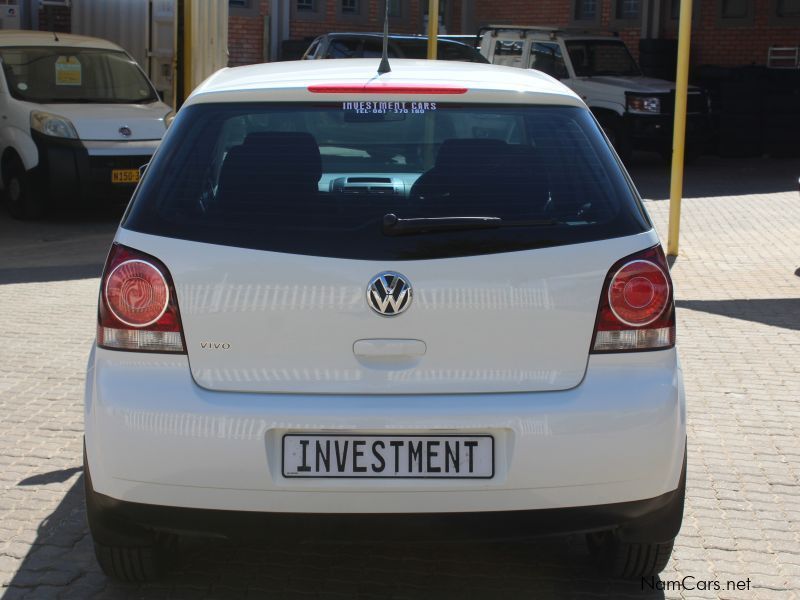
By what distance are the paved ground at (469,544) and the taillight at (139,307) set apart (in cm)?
73

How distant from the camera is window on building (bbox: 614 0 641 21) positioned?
28.2 m

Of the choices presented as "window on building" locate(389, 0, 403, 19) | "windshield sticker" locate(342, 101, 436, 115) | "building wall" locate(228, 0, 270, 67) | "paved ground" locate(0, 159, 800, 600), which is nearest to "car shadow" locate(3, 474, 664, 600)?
"paved ground" locate(0, 159, 800, 600)

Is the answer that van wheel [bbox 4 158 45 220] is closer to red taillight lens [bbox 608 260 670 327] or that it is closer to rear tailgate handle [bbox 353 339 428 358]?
rear tailgate handle [bbox 353 339 428 358]

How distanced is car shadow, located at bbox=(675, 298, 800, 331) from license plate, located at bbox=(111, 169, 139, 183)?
6.59m

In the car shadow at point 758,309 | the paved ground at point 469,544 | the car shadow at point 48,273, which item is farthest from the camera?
the car shadow at point 48,273

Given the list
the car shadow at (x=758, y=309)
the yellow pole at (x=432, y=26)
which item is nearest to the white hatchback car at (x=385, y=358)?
the car shadow at (x=758, y=309)

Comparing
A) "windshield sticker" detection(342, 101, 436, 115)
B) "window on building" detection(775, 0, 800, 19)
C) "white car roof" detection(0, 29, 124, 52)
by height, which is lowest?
"white car roof" detection(0, 29, 124, 52)

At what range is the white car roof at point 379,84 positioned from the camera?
388cm

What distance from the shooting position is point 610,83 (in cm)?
2078

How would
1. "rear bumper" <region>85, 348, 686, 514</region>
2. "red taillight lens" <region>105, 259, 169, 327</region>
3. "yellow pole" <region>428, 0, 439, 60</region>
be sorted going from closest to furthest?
"rear bumper" <region>85, 348, 686, 514</region>, "red taillight lens" <region>105, 259, 169, 327</region>, "yellow pole" <region>428, 0, 439, 60</region>

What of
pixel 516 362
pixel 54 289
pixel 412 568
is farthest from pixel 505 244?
pixel 54 289

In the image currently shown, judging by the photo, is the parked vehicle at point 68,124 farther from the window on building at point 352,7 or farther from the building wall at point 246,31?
the window on building at point 352,7

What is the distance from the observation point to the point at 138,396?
3.65 m

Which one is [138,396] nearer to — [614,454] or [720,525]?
[614,454]
